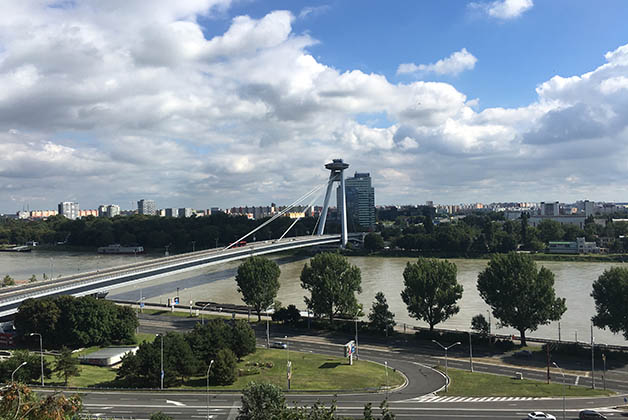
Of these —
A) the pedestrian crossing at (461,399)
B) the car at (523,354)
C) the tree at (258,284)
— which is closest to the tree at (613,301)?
the car at (523,354)

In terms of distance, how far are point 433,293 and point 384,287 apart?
59.2ft

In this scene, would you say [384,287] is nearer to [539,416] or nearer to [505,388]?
[505,388]

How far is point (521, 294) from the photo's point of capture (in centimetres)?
3178

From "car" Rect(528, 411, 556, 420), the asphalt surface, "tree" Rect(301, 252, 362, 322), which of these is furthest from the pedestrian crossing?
"tree" Rect(301, 252, 362, 322)

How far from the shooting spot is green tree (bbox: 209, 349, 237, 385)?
942 inches

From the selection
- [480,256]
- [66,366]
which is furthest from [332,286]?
[480,256]

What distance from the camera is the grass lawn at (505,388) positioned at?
2244 cm

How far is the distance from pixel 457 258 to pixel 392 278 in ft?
94.8

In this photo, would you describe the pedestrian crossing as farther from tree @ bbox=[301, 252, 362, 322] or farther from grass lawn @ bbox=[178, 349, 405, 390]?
tree @ bbox=[301, 252, 362, 322]

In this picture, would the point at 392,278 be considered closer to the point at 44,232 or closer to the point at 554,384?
the point at 554,384

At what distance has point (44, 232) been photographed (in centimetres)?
12606

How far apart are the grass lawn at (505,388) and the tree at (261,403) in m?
10.7

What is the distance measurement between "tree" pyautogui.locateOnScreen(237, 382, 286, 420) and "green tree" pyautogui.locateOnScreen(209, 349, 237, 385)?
28.1 feet

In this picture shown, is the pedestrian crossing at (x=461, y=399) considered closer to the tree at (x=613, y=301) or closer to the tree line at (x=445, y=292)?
the tree line at (x=445, y=292)
